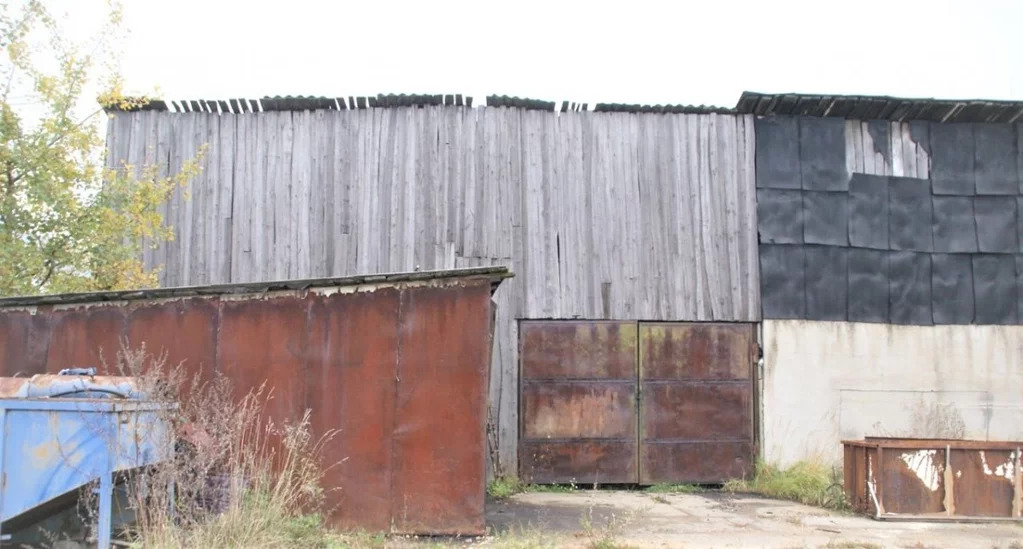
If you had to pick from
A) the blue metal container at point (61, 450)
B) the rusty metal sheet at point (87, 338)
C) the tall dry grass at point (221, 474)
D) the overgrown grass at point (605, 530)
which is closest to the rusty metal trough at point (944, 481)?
the overgrown grass at point (605, 530)

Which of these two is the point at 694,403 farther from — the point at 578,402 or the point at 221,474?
the point at 221,474

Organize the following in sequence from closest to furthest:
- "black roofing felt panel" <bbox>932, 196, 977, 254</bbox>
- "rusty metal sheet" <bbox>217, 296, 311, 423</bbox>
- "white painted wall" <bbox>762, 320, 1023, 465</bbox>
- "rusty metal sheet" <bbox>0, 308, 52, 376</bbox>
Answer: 1. "rusty metal sheet" <bbox>217, 296, 311, 423</bbox>
2. "rusty metal sheet" <bbox>0, 308, 52, 376</bbox>
3. "white painted wall" <bbox>762, 320, 1023, 465</bbox>
4. "black roofing felt panel" <bbox>932, 196, 977, 254</bbox>

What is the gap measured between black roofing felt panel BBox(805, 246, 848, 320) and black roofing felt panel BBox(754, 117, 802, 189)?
4.11ft

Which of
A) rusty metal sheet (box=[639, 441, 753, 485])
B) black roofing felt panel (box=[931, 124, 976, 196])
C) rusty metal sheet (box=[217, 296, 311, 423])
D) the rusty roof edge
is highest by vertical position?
black roofing felt panel (box=[931, 124, 976, 196])

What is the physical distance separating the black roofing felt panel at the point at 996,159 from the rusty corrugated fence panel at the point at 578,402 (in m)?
6.85

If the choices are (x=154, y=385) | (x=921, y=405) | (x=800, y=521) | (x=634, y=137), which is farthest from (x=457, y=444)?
(x=921, y=405)

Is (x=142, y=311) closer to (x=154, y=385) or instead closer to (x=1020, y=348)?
(x=154, y=385)

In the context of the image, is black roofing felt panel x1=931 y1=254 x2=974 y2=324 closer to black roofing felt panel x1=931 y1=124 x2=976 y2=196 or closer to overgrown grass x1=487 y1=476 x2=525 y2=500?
black roofing felt panel x1=931 y1=124 x2=976 y2=196

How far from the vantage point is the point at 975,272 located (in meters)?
15.6

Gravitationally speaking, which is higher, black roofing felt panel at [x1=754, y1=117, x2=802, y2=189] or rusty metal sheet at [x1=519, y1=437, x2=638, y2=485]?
black roofing felt panel at [x1=754, y1=117, x2=802, y2=189]

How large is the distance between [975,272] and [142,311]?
44.0 feet

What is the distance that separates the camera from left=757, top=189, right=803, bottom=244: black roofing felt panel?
15.2 meters

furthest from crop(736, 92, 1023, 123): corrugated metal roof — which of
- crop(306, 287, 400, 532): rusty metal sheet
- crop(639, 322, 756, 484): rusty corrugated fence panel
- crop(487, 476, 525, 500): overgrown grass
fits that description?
crop(306, 287, 400, 532): rusty metal sheet

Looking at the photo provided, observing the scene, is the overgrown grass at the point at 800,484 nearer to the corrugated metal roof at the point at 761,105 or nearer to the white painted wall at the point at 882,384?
the white painted wall at the point at 882,384
